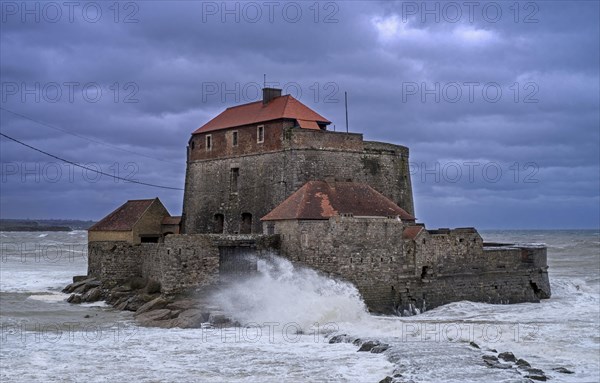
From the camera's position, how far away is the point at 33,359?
652 inches

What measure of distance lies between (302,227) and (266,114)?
8.50 metres

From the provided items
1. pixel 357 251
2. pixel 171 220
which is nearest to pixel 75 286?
pixel 171 220

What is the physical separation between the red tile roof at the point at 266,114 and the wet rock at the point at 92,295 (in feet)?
30.7

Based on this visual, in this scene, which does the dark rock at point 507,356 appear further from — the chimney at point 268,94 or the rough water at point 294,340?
the chimney at point 268,94

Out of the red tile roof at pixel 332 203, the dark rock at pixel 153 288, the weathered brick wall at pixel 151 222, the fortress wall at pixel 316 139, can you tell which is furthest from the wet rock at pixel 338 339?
the weathered brick wall at pixel 151 222

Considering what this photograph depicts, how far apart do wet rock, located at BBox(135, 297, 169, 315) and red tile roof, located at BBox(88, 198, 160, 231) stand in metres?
6.38

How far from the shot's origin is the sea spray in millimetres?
21734

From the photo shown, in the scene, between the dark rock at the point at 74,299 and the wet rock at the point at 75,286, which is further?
the wet rock at the point at 75,286

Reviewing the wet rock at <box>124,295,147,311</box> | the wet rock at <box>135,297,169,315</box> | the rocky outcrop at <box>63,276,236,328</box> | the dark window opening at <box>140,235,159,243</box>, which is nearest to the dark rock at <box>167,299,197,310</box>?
the rocky outcrop at <box>63,276,236,328</box>

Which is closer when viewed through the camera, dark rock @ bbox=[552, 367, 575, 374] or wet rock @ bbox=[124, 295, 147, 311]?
dark rock @ bbox=[552, 367, 575, 374]

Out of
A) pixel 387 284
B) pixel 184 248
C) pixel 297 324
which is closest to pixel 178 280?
pixel 184 248

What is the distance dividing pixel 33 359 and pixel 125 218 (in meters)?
14.6

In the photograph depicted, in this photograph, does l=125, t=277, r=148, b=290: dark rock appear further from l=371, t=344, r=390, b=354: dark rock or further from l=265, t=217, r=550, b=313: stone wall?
l=371, t=344, r=390, b=354: dark rock

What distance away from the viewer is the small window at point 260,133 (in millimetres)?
30469
